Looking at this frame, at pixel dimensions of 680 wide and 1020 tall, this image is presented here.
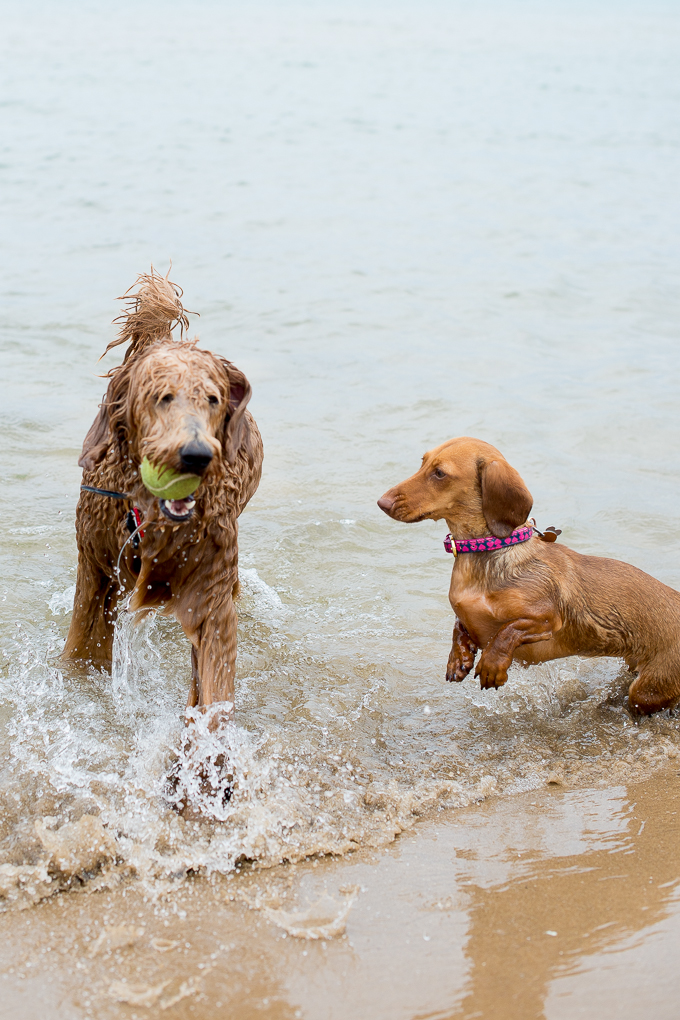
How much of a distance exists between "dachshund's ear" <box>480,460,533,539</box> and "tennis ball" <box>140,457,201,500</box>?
1.42 m

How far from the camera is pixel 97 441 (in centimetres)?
440

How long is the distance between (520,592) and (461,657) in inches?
17.7

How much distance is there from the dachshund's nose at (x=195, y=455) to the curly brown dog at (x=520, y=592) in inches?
43.9

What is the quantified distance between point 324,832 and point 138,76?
32.0 metres

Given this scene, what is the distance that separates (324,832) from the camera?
4.09m

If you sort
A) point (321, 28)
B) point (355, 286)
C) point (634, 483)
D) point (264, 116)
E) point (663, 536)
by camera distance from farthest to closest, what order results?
1. point (321, 28)
2. point (264, 116)
3. point (355, 286)
4. point (634, 483)
5. point (663, 536)

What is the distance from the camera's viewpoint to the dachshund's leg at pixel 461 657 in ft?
15.9

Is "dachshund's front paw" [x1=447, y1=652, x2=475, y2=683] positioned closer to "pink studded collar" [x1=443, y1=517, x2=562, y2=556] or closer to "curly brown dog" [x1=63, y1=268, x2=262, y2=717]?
"pink studded collar" [x1=443, y1=517, x2=562, y2=556]

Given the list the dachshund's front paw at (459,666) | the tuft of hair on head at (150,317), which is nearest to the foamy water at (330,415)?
the dachshund's front paw at (459,666)

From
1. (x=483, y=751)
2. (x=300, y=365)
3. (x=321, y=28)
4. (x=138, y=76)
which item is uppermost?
(x=321, y=28)

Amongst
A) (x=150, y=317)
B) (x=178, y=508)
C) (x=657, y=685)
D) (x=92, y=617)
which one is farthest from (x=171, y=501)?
(x=657, y=685)

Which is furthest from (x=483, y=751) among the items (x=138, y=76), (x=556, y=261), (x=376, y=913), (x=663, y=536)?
(x=138, y=76)

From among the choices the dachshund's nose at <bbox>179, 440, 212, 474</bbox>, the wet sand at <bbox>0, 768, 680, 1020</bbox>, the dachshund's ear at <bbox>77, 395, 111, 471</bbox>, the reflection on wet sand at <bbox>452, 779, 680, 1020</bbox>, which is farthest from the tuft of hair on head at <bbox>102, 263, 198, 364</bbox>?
the reflection on wet sand at <bbox>452, 779, 680, 1020</bbox>

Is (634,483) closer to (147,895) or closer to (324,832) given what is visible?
(324,832)
